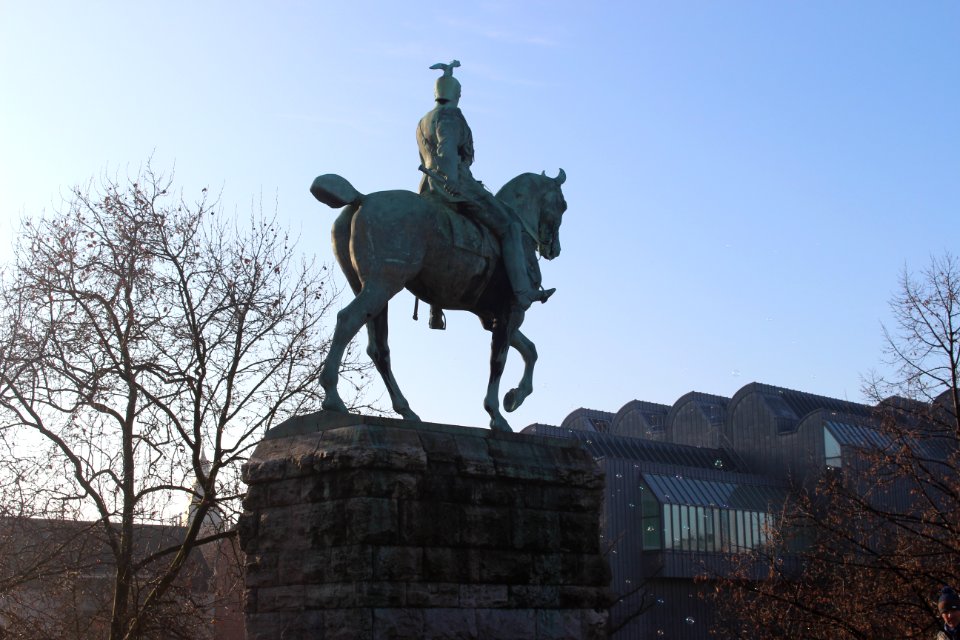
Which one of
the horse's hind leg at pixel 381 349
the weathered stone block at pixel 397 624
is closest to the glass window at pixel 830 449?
the horse's hind leg at pixel 381 349

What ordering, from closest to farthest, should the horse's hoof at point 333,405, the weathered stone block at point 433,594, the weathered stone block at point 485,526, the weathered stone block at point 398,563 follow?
the weathered stone block at point 398,563 < the weathered stone block at point 433,594 < the weathered stone block at point 485,526 < the horse's hoof at point 333,405

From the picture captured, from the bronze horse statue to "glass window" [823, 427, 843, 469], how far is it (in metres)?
46.6

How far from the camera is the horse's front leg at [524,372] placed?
42.9ft

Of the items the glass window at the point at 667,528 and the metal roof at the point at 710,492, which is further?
the metal roof at the point at 710,492

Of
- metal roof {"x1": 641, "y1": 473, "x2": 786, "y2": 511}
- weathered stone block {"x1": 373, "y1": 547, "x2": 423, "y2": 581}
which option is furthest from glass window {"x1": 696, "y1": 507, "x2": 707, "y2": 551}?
weathered stone block {"x1": 373, "y1": 547, "x2": 423, "y2": 581}

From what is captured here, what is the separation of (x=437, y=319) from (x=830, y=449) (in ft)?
158

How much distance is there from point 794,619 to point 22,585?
13.5 m

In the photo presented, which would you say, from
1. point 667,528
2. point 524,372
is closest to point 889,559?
point 524,372

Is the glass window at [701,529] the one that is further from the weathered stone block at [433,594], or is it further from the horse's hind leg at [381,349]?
the weathered stone block at [433,594]

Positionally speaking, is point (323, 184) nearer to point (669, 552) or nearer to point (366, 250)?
point (366, 250)

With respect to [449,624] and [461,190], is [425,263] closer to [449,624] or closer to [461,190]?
[461,190]

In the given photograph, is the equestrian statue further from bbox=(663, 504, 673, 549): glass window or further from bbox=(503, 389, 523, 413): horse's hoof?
bbox=(663, 504, 673, 549): glass window

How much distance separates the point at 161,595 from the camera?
787 inches

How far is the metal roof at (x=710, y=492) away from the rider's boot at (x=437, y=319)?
4016cm
